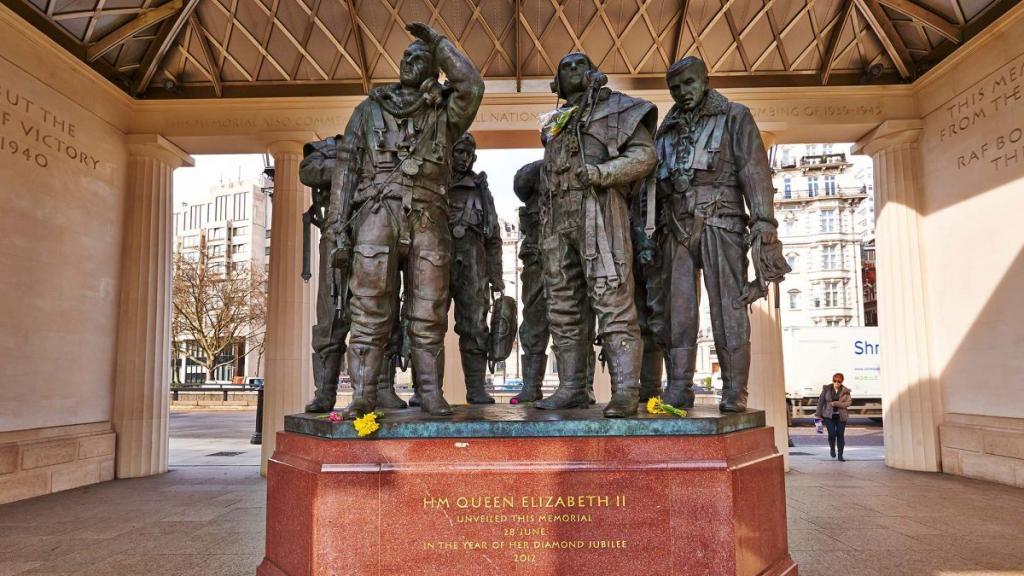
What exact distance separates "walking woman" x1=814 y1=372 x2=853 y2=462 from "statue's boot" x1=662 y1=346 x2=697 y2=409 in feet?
30.0

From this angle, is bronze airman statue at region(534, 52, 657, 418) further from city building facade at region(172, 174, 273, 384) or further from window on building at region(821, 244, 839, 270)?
window on building at region(821, 244, 839, 270)

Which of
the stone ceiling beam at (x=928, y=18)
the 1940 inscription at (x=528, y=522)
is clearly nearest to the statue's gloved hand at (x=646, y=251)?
the 1940 inscription at (x=528, y=522)

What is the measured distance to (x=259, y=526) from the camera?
23.2 ft

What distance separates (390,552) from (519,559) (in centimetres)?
72

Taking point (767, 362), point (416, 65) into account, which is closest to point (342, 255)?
point (416, 65)

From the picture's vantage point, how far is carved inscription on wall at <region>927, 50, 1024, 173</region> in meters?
9.41

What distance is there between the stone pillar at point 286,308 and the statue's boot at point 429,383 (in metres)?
7.29

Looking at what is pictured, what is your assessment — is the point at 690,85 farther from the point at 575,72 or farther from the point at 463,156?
the point at 463,156

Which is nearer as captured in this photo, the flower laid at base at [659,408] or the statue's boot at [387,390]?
the flower laid at base at [659,408]

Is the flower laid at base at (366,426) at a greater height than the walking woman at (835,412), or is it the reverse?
the flower laid at base at (366,426)

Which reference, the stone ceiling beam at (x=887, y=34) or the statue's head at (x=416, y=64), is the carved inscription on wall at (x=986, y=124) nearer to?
the stone ceiling beam at (x=887, y=34)

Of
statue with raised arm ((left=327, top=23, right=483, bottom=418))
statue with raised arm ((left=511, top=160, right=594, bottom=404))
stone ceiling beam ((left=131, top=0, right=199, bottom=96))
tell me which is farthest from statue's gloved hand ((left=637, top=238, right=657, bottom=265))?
stone ceiling beam ((left=131, top=0, right=199, bottom=96))

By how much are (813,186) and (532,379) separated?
55.5 meters

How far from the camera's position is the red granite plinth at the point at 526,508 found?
3.64 metres
